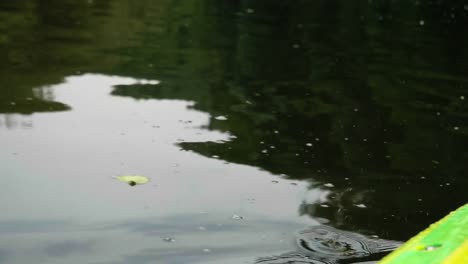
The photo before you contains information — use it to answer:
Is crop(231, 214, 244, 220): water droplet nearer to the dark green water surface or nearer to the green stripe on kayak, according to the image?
the dark green water surface

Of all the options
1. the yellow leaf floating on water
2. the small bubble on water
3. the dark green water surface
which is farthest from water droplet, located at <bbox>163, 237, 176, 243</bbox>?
the small bubble on water

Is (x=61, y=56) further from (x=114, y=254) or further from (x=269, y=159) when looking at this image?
(x=114, y=254)

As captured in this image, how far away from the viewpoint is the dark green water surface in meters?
2.81

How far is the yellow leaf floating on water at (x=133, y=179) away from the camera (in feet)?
10.9

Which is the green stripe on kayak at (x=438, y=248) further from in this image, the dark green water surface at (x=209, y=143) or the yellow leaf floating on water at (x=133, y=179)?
the yellow leaf floating on water at (x=133, y=179)

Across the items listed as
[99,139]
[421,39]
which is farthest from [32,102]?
[421,39]

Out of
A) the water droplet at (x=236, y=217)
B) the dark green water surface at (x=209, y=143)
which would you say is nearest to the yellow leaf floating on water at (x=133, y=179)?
the dark green water surface at (x=209, y=143)

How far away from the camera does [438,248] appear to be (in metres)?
2.09

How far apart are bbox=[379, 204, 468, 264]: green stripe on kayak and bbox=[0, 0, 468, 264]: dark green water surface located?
0.66 metres

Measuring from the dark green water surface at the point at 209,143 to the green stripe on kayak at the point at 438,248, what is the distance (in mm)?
660

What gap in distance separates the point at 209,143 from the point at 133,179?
842mm

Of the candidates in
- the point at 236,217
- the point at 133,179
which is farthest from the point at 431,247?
the point at 133,179

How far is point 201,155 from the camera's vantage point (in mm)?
3877

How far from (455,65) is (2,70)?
542cm
